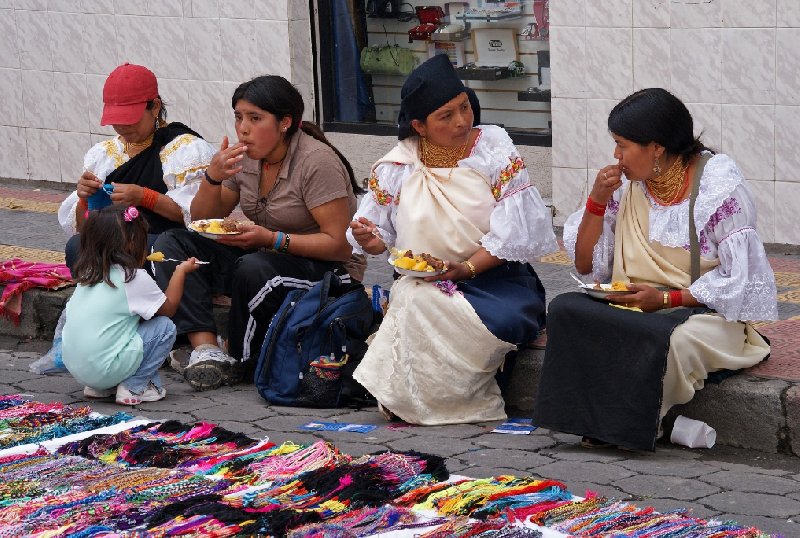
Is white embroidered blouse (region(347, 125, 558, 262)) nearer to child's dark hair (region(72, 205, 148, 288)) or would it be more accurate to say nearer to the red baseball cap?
child's dark hair (region(72, 205, 148, 288))

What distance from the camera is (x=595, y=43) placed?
8.14 m

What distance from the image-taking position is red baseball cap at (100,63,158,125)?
662 cm

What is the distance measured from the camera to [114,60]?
10539 millimetres

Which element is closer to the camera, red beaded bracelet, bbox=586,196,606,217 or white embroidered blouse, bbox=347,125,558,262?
red beaded bracelet, bbox=586,196,606,217

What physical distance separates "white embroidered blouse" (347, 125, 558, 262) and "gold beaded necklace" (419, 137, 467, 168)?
4cm

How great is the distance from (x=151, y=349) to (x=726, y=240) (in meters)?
2.42

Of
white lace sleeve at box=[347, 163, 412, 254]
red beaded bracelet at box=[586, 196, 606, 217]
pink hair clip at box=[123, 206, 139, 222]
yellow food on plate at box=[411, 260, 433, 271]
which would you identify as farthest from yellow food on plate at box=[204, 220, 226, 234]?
red beaded bracelet at box=[586, 196, 606, 217]

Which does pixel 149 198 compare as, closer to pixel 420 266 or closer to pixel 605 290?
pixel 420 266

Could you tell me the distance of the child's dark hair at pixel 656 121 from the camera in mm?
5066

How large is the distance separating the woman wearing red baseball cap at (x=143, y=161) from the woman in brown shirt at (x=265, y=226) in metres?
0.26

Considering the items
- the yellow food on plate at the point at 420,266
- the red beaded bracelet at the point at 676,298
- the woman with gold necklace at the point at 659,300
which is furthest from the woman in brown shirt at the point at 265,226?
the red beaded bracelet at the point at 676,298

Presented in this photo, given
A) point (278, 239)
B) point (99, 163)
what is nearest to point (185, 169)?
point (99, 163)

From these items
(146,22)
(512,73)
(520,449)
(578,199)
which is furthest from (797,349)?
(146,22)

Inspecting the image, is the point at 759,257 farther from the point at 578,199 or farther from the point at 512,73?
the point at 512,73
